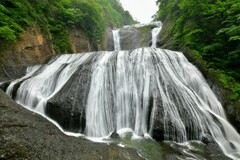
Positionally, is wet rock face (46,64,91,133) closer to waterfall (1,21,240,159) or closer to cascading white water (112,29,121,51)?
waterfall (1,21,240,159)

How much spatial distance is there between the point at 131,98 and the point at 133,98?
0.08m

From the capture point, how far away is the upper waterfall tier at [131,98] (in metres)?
5.83

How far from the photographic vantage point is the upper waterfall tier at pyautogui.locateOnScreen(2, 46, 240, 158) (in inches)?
229

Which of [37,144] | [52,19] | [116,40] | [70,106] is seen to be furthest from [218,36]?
[116,40]

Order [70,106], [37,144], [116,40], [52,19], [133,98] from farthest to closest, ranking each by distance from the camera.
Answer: [116,40] < [52,19] < [133,98] < [70,106] < [37,144]

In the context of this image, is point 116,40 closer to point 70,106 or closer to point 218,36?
point 218,36

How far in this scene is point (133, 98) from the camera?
684cm

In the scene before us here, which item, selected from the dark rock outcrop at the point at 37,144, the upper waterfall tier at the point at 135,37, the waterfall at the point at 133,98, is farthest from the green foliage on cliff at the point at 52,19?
the dark rock outcrop at the point at 37,144

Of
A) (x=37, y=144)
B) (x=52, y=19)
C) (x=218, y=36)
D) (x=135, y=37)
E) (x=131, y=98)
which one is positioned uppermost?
(x=52, y=19)

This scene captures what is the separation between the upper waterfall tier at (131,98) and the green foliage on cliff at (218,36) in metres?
1.09

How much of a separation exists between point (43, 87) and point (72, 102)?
194 centimetres

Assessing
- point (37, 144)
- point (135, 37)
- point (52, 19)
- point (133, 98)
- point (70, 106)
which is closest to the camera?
point (37, 144)

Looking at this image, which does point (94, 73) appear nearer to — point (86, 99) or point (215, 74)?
point (86, 99)

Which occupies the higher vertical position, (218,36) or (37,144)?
(218,36)
